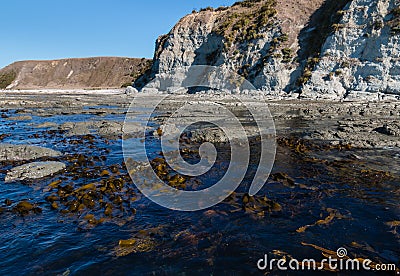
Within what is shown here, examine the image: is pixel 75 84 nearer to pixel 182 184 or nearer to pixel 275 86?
pixel 275 86

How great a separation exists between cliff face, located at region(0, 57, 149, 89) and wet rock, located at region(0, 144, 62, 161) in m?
105

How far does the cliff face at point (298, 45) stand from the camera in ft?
114

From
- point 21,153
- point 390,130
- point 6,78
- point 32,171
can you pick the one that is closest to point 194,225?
point 32,171

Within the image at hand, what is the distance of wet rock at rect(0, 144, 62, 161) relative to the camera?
9586mm

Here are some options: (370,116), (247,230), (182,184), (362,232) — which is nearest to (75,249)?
(247,230)

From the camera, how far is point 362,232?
4984mm

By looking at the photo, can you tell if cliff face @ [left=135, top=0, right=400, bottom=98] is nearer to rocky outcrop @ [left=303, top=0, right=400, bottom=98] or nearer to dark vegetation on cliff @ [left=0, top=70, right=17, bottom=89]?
rocky outcrop @ [left=303, top=0, right=400, bottom=98]

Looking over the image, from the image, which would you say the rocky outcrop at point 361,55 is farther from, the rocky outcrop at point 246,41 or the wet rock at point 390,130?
the wet rock at point 390,130

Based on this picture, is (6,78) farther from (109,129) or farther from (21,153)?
(21,153)

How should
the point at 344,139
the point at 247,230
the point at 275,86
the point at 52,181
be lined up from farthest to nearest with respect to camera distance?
the point at 275,86 → the point at 344,139 → the point at 52,181 → the point at 247,230

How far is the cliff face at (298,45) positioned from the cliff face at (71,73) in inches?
2225

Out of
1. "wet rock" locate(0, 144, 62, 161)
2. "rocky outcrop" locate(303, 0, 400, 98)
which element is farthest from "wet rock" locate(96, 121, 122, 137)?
"rocky outcrop" locate(303, 0, 400, 98)

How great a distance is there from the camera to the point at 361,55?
36531mm

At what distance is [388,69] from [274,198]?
34.8 m
